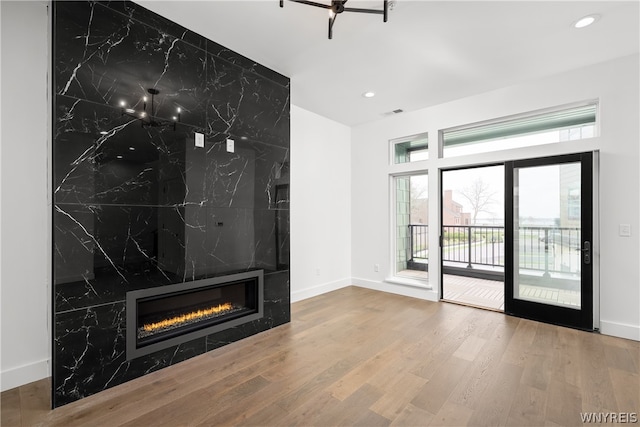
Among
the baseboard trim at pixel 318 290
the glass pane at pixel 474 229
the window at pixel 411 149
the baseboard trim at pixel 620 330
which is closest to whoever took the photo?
the baseboard trim at pixel 620 330

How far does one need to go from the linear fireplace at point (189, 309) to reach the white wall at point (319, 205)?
52.1 inches

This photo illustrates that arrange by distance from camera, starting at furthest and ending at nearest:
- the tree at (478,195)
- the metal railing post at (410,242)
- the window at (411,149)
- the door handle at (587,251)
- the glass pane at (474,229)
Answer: the tree at (478,195) < the glass pane at (474,229) < the metal railing post at (410,242) < the window at (411,149) < the door handle at (587,251)

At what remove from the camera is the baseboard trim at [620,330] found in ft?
10.5

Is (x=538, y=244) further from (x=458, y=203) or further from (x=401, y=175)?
(x=458, y=203)

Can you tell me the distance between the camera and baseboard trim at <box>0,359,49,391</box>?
228 cm

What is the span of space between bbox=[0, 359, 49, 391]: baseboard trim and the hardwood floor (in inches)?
2.8

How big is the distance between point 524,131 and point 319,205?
10.5 feet

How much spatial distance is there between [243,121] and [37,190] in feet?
6.25

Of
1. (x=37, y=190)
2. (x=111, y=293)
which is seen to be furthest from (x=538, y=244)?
(x=37, y=190)

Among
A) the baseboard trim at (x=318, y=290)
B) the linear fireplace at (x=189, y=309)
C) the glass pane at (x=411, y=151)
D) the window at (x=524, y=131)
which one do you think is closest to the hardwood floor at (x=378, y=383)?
the linear fireplace at (x=189, y=309)

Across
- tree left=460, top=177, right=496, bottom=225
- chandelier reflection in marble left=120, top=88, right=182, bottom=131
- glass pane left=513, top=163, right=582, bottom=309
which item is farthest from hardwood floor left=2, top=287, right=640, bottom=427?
tree left=460, top=177, right=496, bottom=225

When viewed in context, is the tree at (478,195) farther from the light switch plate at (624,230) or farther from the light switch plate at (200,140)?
the light switch plate at (200,140)

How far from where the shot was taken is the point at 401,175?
17.6 feet

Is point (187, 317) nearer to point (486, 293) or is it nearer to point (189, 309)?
point (189, 309)
